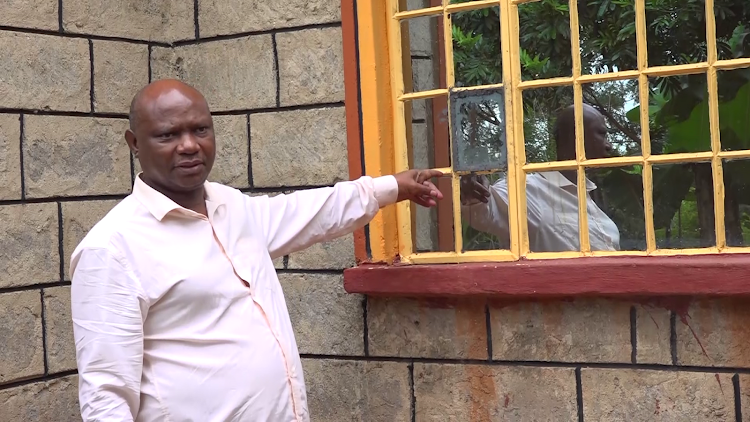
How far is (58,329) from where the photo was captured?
412 cm

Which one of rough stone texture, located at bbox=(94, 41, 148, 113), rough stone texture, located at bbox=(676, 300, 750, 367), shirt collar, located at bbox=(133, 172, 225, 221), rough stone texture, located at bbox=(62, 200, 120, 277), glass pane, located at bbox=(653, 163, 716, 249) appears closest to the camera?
shirt collar, located at bbox=(133, 172, 225, 221)

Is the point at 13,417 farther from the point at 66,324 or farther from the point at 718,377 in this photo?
the point at 718,377

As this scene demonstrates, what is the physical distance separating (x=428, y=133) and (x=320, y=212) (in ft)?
2.88

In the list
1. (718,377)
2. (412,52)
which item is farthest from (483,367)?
(412,52)

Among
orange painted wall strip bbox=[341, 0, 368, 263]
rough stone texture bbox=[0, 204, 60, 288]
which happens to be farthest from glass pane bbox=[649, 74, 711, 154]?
rough stone texture bbox=[0, 204, 60, 288]

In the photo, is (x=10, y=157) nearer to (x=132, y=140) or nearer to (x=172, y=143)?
(x=132, y=140)

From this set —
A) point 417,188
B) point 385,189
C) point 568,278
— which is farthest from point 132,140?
point 568,278

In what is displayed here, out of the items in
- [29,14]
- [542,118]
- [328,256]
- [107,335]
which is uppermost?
[29,14]

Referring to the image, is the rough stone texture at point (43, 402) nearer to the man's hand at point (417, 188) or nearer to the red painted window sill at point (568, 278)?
the red painted window sill at point (568, 278)

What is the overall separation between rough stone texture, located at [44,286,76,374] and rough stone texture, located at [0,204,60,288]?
0.07 metres

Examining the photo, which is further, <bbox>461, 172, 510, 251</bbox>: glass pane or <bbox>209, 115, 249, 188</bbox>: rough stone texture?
<bbox>209, 115, 249, 188</bbox>: rough stone texture

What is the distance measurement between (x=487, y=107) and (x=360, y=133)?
21.3 inches

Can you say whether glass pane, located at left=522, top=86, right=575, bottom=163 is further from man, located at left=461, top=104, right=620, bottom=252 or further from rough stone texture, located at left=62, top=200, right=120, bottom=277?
rough stone texture, located at left=62, top=200, right=120, bottom=277

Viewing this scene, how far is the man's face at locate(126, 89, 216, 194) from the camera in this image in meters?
2.92
